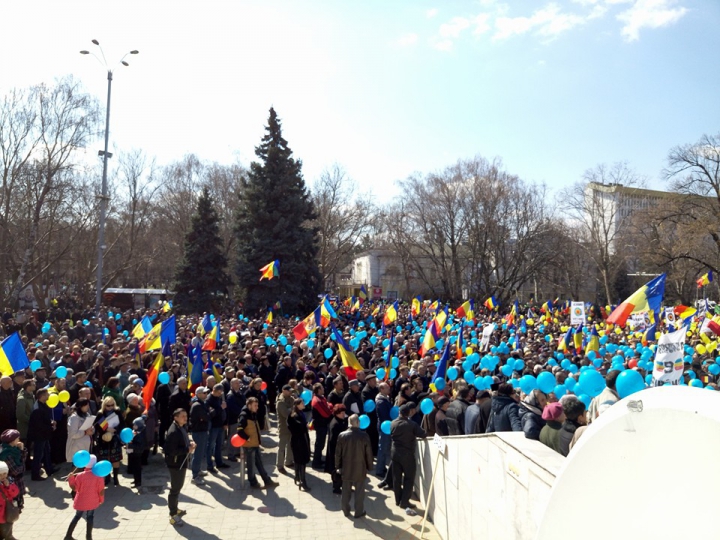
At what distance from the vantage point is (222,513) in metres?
7.64

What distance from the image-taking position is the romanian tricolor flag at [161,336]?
12.1 meters

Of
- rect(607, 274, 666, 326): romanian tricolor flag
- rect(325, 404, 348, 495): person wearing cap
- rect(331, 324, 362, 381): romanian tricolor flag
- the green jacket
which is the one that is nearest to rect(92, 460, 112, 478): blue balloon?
the green jacket

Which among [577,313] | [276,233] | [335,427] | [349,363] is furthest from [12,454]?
[276,233]

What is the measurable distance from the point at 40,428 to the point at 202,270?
26605 mm

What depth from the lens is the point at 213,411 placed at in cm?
907

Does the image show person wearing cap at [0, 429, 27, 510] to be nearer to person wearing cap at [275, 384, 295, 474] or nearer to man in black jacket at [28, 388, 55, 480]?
man in black jacket at [28, 388, 55, 480]

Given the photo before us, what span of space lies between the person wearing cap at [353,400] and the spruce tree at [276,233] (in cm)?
2194

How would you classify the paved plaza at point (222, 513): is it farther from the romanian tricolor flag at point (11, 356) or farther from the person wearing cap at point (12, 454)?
the romanian tricolor flag at point (11, 356)

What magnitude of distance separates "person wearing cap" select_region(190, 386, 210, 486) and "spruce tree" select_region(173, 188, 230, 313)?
2624 centimetres

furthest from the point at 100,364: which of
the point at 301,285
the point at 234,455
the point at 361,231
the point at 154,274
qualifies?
the point at 154,274

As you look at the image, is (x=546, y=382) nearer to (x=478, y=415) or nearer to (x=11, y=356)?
(x=478, y=415)

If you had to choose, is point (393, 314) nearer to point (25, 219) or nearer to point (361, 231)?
point (25, 219)

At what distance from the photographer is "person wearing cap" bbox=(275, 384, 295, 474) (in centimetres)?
920

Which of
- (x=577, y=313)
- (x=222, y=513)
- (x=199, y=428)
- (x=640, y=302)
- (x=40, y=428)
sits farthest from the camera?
(x=577, y=313)
